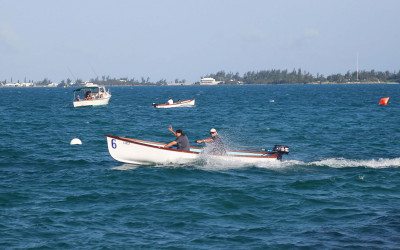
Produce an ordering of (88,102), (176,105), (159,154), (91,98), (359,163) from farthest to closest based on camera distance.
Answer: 1. (176,105)
2. (91,98)
3. (88,102)
4. (359,163)
5. (159,154)

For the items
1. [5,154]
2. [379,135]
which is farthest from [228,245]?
[379,135]

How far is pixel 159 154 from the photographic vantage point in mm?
22375

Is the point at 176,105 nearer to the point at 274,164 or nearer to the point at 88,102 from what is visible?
the point at 88,102

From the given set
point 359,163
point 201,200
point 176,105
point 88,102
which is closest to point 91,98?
point 88,102

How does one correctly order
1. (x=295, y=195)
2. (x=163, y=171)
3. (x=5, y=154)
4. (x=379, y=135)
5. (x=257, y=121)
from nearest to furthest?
(x=295, y=195)
(x=163, y=171)
(x=5, y=154)
(x=379, y=135)
(x=257, y=121)

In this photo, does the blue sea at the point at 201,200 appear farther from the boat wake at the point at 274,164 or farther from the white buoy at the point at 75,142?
the white buoy at the point at 75,142

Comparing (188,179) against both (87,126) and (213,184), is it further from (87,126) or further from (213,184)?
(87,126)

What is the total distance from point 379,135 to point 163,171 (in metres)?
18.8

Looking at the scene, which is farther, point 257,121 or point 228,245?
point 257,121

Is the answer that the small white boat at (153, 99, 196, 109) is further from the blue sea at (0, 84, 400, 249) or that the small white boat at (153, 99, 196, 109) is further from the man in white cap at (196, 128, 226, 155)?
the man in white cap at (196, 128, 226, 155)

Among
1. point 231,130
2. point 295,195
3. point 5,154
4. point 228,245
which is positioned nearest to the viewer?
point 228,245

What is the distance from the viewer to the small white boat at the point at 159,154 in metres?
22.2

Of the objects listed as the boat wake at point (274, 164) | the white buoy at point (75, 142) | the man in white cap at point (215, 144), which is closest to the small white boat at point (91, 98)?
the white buoy at point (75, 142)

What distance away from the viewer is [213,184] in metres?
19.1
